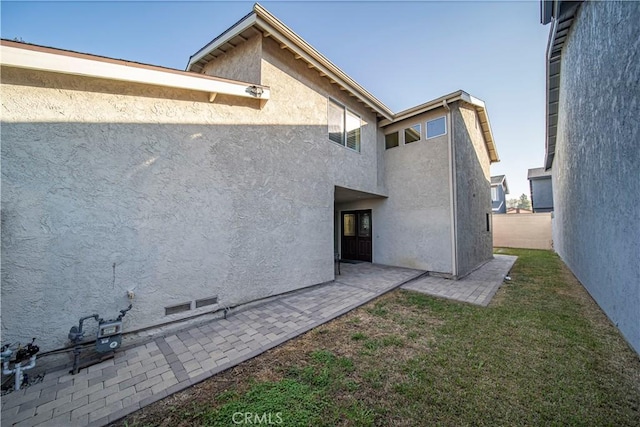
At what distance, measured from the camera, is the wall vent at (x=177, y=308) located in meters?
4.23

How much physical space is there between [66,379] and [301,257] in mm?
4522

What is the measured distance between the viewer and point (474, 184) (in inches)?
419

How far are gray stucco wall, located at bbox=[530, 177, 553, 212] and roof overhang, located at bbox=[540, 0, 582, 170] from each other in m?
15.3

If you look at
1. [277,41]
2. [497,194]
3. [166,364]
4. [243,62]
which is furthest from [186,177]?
[497,194]

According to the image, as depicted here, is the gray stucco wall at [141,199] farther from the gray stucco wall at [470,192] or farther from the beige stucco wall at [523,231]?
the beige stucco wall at [523,231]

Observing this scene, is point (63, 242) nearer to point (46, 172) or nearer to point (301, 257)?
point (46, 172)

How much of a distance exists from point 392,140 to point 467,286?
629 cm

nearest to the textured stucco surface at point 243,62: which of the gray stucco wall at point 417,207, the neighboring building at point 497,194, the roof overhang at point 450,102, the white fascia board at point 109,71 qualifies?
the white fascia board at point 109,71

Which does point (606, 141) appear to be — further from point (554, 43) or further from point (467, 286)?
point (554, 43)

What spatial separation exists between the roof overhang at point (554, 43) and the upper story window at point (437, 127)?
3.37m

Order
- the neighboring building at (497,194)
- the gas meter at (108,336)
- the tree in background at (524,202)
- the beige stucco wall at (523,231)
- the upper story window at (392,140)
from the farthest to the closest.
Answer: the tree in background at (524,202)
the neighboring building at (497,194)
the beige stucco wall at (523,231)
the upper story window at (392,140)
the gas meter at (108,336)

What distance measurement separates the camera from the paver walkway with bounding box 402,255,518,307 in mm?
6350

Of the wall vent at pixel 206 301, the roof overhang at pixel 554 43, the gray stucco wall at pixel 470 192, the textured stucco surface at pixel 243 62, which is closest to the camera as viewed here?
the wall vent at pixel 206 301

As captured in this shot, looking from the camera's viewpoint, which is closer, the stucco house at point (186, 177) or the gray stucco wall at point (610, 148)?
the stucco house at point (186, 177)
